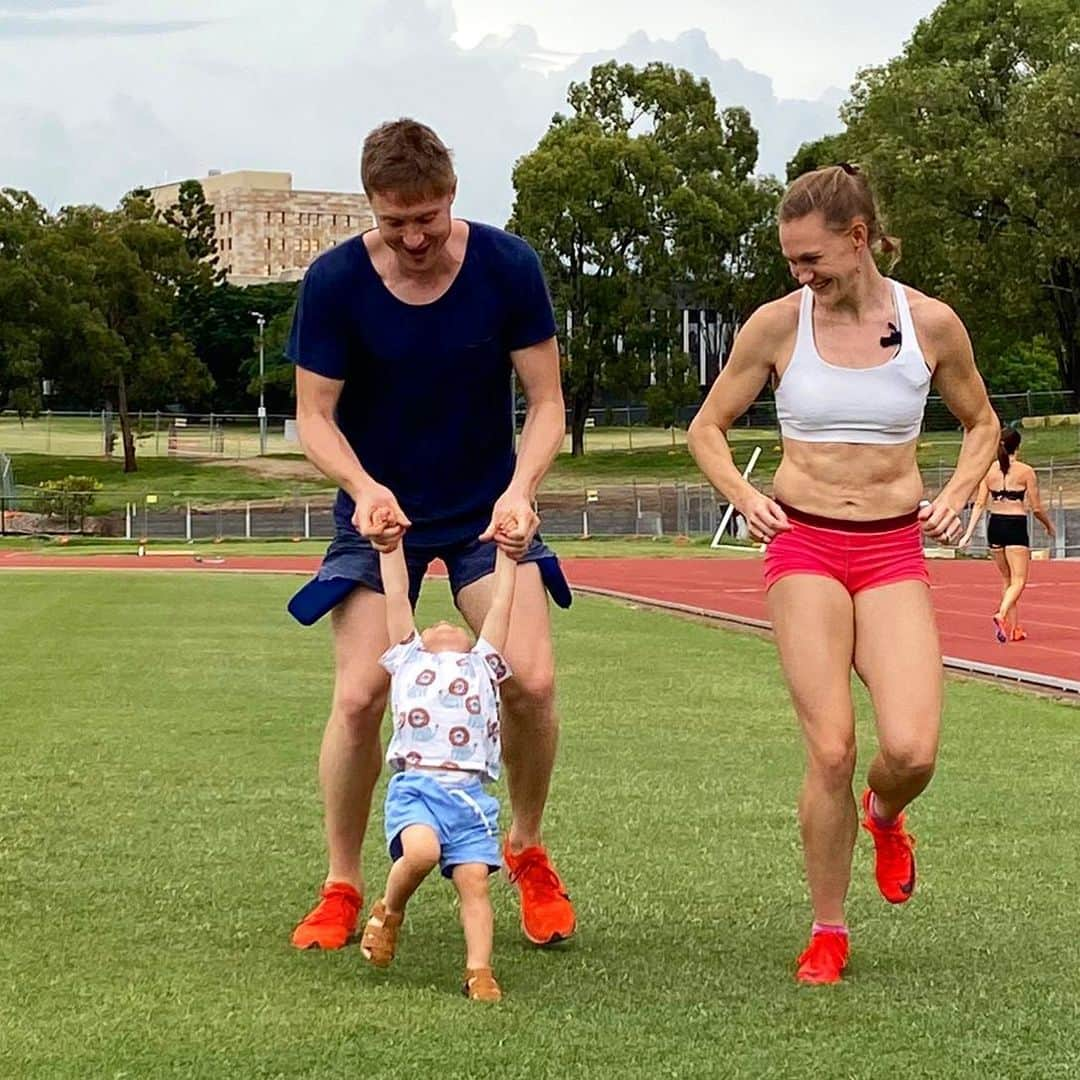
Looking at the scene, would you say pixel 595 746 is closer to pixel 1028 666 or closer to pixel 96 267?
pixel 1028 666

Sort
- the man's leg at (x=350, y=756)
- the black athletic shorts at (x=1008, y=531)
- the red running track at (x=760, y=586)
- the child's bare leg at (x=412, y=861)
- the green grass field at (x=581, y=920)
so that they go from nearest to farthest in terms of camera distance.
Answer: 1. the green grass field at (x=581, y=920)
2. the child's bare leg at (x=412, y=861)
3. the man's leg at (x=350, y=756)
4. the red running track at (x=760, y=586)
5. the black athletic shorts at (x=1008, y=531)

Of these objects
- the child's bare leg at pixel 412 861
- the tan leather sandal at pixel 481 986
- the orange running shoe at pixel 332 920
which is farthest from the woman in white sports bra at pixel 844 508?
the orange running shoe at pixel 332 920

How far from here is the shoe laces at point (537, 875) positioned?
6.20 m

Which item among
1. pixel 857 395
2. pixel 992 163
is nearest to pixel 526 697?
pixel 857 395

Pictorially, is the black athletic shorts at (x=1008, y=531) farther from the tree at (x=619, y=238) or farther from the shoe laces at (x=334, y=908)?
the tree at (x=619, y=238)

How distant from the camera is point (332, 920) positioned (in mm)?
6062

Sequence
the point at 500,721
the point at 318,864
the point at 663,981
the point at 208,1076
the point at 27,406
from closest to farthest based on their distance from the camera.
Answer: the point at 208,1076
the point at 663,981
the point at 500,721
the point at 318,864
the point at 27,406

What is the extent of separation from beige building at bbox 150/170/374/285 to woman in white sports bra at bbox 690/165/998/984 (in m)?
165

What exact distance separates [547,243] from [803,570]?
67.4 meters

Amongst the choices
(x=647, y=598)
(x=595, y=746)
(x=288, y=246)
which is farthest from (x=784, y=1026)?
(x=288, y=246)

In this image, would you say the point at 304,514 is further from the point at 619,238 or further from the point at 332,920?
the point at 332,920

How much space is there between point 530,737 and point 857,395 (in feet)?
4.99

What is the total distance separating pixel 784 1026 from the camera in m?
4.96

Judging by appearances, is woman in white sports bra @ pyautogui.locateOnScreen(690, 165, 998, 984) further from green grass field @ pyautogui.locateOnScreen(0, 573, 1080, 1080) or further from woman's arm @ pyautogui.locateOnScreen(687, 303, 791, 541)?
green grass field @ pyautogui.locateOnScreen(0, 573, 1080, 1080)
